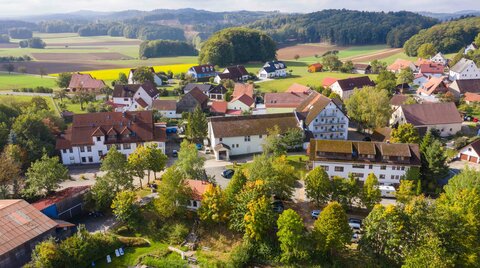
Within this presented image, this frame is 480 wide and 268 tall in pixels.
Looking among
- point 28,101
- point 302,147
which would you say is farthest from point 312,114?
point 28,101

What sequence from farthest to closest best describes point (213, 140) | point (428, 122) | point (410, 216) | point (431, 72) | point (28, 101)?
1. point (431, 72)
2. point (28, 101)
3. point (428, 122)
4. point (213, 140)
5. point (410, 216)

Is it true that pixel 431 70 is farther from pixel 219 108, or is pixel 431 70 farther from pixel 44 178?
Result: pixel 44 178

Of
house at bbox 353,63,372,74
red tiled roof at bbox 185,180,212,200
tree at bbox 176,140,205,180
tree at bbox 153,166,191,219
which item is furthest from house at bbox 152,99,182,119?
house at bbox 353,63,372,74

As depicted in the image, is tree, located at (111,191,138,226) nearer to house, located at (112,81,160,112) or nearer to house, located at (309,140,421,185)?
house, located at (309,140,421,185)

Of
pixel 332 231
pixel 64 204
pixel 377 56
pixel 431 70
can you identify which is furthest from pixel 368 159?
pixel 377 56

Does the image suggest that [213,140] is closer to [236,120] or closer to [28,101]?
[236,120]

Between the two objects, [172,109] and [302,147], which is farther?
[172,109]
